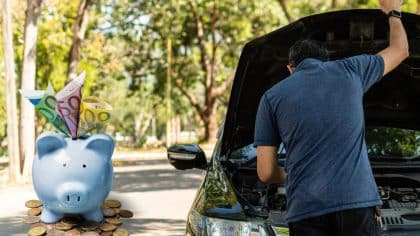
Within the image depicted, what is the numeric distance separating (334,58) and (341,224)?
94.5 inches

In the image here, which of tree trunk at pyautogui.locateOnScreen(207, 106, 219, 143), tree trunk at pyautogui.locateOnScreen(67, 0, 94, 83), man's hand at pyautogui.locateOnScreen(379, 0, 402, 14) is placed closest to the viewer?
man's hand at pyautogui.locateOnScreen(379, 0, 402, 14)

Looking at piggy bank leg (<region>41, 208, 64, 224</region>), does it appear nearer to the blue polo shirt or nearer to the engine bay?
the engine bay

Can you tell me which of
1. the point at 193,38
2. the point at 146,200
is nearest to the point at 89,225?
the point at 146,200

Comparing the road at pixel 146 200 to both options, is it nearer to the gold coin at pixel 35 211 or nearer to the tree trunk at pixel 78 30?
the gold coin at pixel 35 211

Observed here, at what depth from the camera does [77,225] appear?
4793 mm

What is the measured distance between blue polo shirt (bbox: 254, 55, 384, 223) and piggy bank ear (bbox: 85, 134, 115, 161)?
2.29m

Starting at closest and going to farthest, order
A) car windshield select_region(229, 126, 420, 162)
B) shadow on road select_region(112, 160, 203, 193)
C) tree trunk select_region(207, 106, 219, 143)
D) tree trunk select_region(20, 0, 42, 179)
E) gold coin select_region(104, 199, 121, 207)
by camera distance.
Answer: car windshield select_region(229, 126, 420, 162) < gold coin select_region(104, 199, 121, 207) < shadow on road select_region(112, 160, 203, 193) < tree trunk select_region(20, 0, 42, 179) < tree trunk select_region(207, 106, 219, 143)

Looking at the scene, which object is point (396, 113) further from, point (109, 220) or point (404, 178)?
point (109, 220)

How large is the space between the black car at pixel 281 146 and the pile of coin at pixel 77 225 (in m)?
0.72

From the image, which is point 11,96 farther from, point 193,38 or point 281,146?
point 193,38

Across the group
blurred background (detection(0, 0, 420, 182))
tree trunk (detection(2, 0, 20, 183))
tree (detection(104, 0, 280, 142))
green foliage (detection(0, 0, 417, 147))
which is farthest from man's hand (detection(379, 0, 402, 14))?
tree (detection(104, 0, 280, 142))

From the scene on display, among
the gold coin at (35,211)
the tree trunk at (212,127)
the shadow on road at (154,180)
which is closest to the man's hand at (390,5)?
the gold coin at (35,211)

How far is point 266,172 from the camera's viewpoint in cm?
284

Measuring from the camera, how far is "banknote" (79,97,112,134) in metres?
4.91
